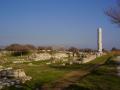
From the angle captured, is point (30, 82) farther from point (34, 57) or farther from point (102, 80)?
point (34, 57)

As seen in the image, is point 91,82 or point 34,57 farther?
point 34,57

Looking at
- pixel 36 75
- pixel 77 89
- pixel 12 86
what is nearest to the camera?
pixel 77 89

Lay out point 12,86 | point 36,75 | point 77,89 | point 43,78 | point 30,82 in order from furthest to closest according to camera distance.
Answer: point 36,75 < point 43,78 < point 30,82 < point 12,86 < point 77,89

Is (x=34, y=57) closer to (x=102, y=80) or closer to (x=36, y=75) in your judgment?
(x=36, y=75)

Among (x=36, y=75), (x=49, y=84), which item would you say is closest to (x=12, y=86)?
(x=49, y=84)

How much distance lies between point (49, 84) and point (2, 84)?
302 centimetres

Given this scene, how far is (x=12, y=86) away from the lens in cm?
2095

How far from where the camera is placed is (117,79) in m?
22.0

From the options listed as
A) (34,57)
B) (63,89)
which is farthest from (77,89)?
(34,57)

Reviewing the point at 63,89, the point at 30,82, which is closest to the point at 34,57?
the point at 30,82

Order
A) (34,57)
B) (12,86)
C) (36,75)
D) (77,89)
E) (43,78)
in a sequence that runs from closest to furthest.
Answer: (77,89) → (12,86) → (43,78) → (36,75) → (34,57)

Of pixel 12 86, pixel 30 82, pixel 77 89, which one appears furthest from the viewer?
pixel 30 82

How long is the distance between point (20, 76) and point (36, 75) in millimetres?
1533

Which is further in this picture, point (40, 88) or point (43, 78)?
point (43, 78)
